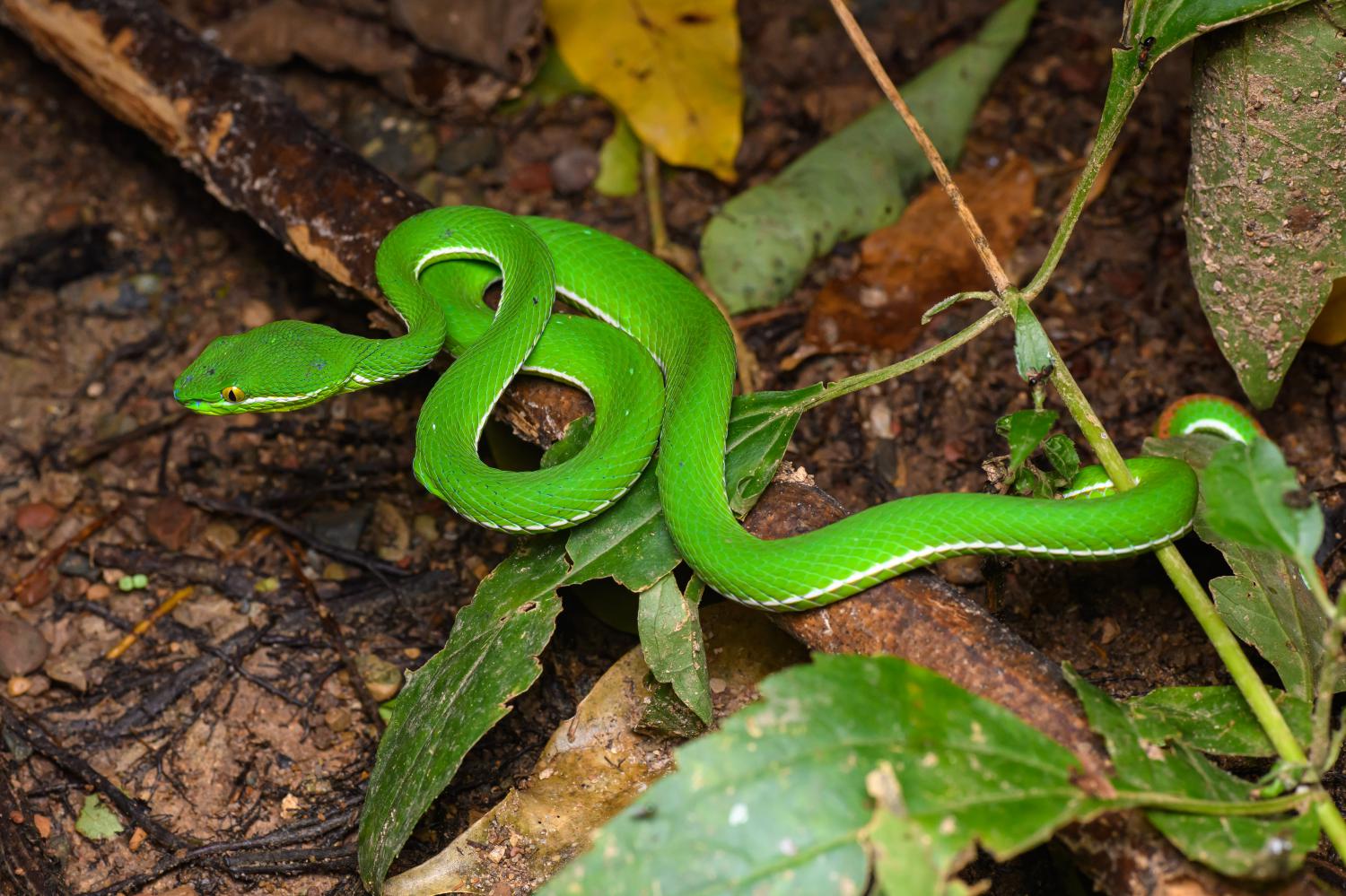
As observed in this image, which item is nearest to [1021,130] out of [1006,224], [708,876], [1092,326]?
[1006,224]

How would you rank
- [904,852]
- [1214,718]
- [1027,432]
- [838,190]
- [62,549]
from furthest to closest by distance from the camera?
[838,190] → [62,549] → [1027,432] → [1214,718] → [904,852]

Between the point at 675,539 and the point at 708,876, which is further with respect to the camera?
the point at 675,539

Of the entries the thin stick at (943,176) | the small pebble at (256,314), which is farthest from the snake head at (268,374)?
the thin stick at (943,176)

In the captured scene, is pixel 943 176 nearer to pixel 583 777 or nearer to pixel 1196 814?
pixel 1196 814

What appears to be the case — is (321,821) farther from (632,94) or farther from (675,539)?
(632,94)

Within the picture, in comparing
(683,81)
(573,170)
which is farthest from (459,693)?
(683,81)

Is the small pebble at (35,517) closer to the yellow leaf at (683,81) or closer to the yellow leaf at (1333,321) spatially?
the yellow leaf at (683,81)
